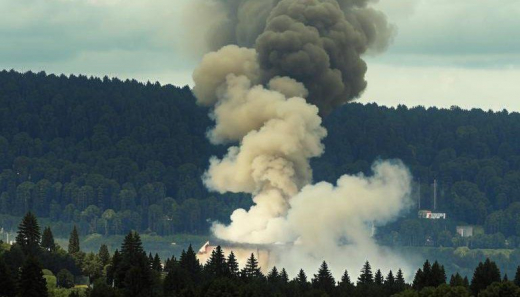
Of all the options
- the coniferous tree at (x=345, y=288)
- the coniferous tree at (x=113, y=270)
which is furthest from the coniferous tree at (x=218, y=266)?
the coniferous tree at (x=345, y=288)

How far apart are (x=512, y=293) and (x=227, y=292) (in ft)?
76.1

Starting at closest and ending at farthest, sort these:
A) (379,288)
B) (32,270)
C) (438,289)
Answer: (32,270) < (438,289) < (379,288)

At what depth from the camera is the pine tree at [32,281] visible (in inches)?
6481

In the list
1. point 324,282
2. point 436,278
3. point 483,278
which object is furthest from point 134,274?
point 483,278

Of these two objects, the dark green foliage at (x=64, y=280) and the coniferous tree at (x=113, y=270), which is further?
the dark green foliage at (x=64, y=280)

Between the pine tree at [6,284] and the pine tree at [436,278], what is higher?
the pine tree at [436,278]

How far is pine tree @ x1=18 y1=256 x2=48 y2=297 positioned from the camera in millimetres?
164625

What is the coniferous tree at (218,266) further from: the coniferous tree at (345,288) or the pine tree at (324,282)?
the coniferous tree at (345,288)

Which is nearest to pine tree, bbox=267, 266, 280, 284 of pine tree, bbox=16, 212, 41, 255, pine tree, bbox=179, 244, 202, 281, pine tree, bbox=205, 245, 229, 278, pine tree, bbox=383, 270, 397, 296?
pine tree, bbox=205, 245, 229, 278

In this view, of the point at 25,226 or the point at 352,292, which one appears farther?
the point at 25,226

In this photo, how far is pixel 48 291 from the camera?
176000 millimetres

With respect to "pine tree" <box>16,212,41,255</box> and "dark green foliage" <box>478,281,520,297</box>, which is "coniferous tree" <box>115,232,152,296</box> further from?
"dark green foliage" <box>478,281,520,297</box>

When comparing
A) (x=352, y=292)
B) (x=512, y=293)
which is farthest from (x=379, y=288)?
(x=512, y=293)

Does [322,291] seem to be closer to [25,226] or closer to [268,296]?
[268,296]
